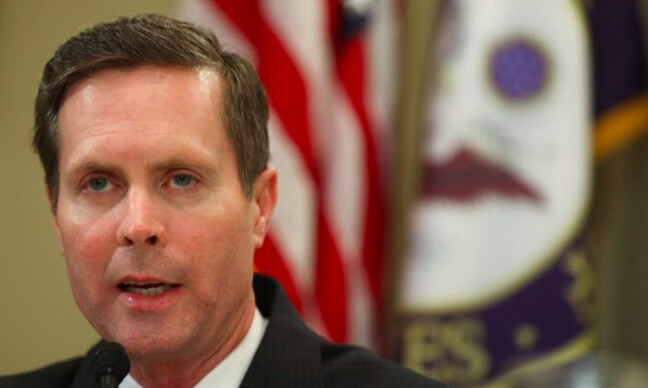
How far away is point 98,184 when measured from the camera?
6.71 ft

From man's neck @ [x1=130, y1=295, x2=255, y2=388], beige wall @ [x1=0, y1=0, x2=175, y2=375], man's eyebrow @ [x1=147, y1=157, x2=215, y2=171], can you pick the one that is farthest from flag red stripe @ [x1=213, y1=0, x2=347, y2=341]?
man's eyebrow @ [x1=147, y1=157, x2=215, y2=171]

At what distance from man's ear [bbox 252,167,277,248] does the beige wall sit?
78.1 inches

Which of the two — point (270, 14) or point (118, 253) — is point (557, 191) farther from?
point (118, 253)

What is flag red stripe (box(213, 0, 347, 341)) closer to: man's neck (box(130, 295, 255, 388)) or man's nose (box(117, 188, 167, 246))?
man's neck (box(130, 295, 255, 388))

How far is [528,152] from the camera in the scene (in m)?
3.81

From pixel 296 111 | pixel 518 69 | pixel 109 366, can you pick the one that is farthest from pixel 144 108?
pixel 518 69

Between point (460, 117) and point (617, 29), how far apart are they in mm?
689

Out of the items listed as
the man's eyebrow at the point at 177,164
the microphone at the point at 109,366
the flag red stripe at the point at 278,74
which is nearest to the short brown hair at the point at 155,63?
the man's eyebrow at the point at 177,164

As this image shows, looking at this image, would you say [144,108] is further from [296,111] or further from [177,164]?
[296,111]

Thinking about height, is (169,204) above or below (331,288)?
above

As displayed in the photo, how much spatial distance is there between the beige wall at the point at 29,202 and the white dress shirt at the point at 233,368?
191cm

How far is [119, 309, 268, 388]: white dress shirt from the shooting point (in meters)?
2.18

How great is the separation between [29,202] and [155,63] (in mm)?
2141

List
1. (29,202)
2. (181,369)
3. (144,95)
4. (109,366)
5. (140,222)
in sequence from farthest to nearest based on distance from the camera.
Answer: (29,202)
(181,369)
(144,95)
(140,222)
(109,366)
